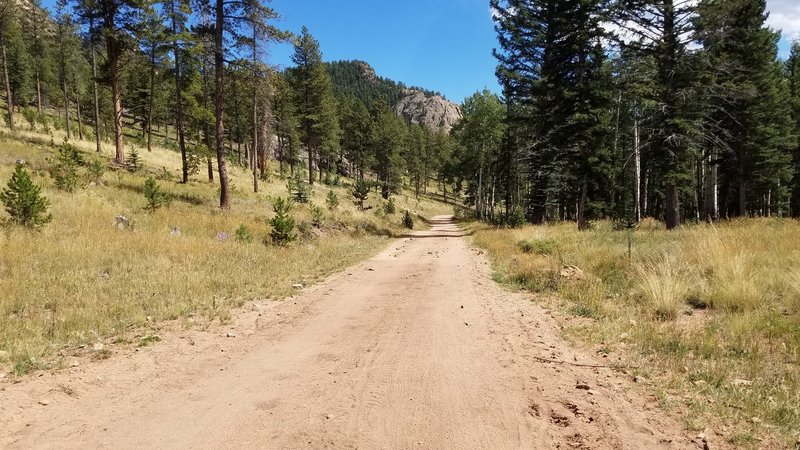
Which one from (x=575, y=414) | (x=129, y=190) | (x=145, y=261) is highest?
(x=129, y=190)

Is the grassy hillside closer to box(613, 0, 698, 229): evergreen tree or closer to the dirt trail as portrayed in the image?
the dirt trail

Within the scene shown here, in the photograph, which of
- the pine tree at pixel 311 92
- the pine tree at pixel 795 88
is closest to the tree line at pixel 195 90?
the pine tree at pixel 311 92

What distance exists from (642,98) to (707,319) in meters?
13.9

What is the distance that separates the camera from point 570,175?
20562mm

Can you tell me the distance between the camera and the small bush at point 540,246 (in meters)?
13.0

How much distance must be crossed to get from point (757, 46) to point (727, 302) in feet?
90.5

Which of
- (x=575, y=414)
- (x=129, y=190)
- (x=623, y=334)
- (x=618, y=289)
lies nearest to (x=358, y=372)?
(x=575, y=414)

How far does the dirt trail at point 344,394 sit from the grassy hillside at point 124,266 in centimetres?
111

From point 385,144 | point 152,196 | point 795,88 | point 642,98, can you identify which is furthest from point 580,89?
point 385,144

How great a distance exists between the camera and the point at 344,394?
160 inches

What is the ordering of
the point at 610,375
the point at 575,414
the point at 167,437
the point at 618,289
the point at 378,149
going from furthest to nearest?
the point at 378,149
the point at 618,289
the point at 610,375
the point at 575,414
the point at 167,437

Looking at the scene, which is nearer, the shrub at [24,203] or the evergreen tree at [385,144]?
the shrub at [24,203]

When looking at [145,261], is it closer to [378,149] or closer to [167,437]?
[167,437]

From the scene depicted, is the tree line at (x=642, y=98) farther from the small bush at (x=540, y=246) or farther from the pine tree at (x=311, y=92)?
the pine tree at (x=311, y=92)
